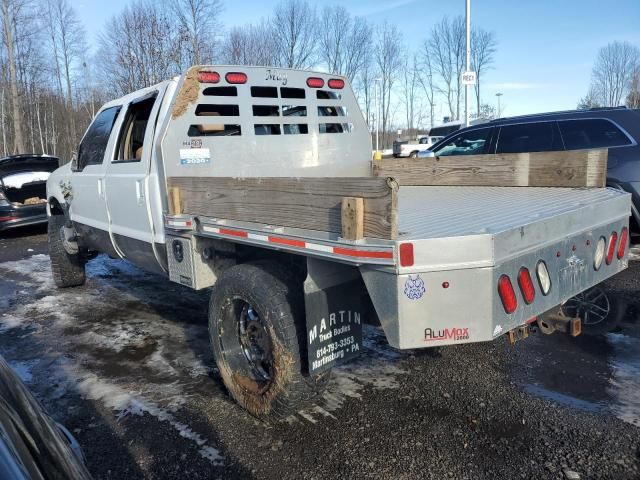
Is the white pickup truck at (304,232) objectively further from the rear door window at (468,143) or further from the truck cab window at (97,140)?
the rear door window at (468,143)

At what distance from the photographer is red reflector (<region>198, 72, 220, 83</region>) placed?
4152 millimetres

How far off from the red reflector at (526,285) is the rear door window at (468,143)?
5439mm

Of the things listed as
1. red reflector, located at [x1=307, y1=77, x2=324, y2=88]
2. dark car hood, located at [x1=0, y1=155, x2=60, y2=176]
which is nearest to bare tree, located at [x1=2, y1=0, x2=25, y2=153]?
dark car hood, located at [x1=0, y1=155, x2=60, y2=176]

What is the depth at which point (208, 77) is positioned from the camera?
4188mm

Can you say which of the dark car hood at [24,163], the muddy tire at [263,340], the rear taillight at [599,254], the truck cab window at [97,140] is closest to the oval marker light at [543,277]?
the rear taillight at [599,254]

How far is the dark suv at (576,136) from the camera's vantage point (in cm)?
622

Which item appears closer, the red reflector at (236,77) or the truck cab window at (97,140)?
the red reflector at (236,77)

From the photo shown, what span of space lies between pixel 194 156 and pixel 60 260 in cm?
362

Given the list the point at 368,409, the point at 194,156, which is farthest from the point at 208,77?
the point at 368,409

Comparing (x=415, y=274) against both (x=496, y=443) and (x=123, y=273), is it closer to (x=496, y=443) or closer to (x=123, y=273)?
(x=496, y=443)

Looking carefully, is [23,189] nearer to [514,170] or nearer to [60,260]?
[60,260]

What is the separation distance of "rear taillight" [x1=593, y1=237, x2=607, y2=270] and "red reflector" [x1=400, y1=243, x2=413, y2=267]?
1.51m

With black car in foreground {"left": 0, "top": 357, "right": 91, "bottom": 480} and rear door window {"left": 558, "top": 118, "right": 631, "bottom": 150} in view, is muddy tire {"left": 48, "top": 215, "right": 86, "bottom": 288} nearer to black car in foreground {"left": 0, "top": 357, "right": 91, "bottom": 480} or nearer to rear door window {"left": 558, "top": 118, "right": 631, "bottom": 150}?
black car in foreground {"left": 0, "top": 357, "right": 91, "bottom": 480}

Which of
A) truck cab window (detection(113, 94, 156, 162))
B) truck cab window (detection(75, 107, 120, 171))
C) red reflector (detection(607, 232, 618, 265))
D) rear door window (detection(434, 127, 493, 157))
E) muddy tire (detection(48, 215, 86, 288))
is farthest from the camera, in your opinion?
rear door window (detection(434, 127, 493, 157))
